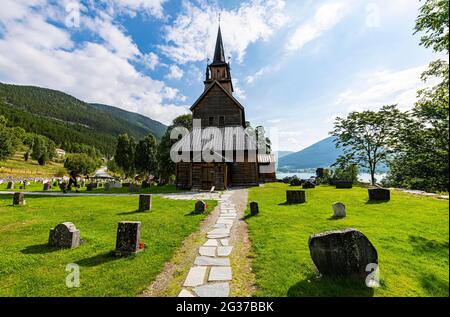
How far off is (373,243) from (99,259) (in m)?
8.43

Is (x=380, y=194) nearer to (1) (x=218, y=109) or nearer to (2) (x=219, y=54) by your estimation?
(1) (x=218, y=109)

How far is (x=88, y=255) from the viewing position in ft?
21.2

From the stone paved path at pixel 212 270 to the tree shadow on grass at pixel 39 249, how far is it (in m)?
5.07

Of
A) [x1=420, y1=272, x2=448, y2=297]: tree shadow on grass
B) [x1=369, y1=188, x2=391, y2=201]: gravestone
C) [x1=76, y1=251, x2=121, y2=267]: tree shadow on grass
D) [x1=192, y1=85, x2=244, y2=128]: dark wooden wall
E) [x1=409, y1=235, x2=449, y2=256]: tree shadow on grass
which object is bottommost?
[x1=76, y1=251, x2=121, y2=267]: tree shadow on grass

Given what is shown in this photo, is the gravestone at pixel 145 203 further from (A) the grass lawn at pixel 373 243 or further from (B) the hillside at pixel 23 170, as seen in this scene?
(B) the hillside at pixel 23 170

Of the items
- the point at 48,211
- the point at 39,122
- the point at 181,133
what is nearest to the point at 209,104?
the point at 181,133

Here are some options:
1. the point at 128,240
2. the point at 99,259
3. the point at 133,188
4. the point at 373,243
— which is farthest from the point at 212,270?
the point at 133,188

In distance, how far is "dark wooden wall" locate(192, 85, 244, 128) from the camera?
31.2 meters

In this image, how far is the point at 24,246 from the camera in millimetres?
7391

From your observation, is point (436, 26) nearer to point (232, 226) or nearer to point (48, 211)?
point (232, 226)

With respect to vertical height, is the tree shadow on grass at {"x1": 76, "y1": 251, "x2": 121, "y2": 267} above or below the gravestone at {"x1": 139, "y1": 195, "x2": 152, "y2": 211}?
below

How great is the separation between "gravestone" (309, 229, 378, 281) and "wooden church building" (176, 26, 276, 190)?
1945 cm

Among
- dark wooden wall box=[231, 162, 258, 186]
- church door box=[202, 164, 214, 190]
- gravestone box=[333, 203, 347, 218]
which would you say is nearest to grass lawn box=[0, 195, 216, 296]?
gravestone box=[333, 203, 347, 218]

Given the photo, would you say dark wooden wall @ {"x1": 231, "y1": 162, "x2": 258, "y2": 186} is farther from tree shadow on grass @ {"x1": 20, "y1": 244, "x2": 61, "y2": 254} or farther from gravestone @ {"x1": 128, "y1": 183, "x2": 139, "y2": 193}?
tree shadow on grass @ {"x1": 20, "y1": 244, "x2": 61, "y2": 254}
